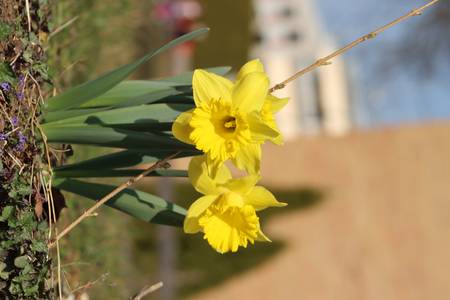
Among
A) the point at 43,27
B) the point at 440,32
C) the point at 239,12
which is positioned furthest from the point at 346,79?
the point at 43,27

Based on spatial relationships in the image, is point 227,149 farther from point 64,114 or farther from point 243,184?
point 64,114

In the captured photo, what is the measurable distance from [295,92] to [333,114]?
1.07 meters

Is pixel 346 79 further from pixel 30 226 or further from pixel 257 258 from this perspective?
pixel 30 226

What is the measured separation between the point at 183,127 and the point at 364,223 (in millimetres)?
7795

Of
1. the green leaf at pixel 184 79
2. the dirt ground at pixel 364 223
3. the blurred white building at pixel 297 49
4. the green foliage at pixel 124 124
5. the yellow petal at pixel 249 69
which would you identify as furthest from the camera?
the blurred white building at pixel 297 49

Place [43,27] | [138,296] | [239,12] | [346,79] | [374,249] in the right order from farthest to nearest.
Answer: [346,79] → [239,12] → [374,249] → [43,27] → [138,296]

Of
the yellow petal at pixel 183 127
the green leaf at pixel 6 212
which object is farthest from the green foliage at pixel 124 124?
the green leaf at pixel 6 212

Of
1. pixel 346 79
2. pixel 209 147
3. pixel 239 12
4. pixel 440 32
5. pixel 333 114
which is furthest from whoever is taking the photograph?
pixel 346 79

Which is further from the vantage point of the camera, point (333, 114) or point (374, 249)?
point (333, 114)

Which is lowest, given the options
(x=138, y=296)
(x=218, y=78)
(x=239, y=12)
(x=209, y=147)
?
(x=138, y=296)

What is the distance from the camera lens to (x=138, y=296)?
6.03 feet

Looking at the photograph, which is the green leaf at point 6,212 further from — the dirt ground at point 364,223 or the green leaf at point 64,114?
the dirt ground at point 364,223

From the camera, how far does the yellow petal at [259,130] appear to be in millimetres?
1604

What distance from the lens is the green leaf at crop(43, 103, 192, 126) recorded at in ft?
5.99
